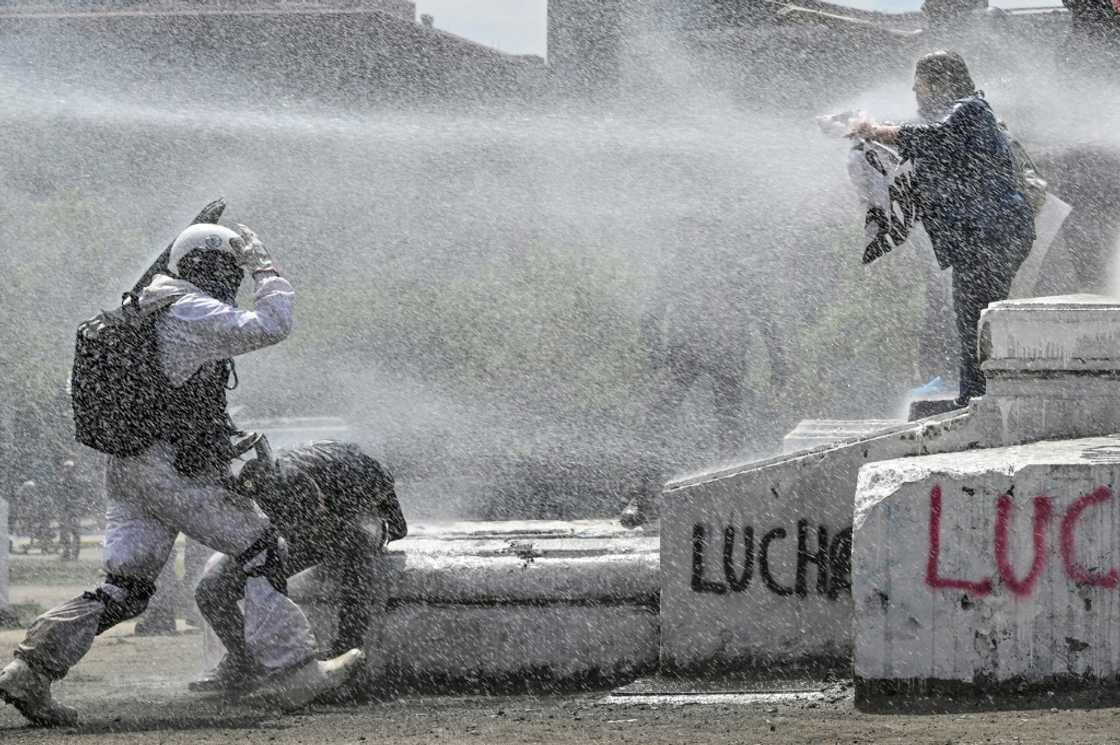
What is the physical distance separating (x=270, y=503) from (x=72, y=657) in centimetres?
97

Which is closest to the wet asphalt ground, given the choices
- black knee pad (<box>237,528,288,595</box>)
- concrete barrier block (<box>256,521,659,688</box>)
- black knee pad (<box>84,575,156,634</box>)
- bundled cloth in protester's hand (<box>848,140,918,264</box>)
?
concrete barrier block (<box>256,521,659,688</box>)

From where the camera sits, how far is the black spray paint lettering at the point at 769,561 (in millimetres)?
7297

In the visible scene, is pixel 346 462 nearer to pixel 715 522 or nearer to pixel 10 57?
pixel 715 522

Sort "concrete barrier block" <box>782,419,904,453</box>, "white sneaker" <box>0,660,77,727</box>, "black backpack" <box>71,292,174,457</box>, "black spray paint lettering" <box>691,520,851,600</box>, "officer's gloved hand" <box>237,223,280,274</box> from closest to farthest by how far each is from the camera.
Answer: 1. "white sneaker" <box>0,660,77,727</box>
2. "black backpack" <box>71,292,174,457</box>
3. "black spray paint lettering" <box>691,520,851,600</box>
4. "officer's gloved hand" <box>237,223,280,274</box>
5. "concrete barrier block" <box>782,419,904,453</box>

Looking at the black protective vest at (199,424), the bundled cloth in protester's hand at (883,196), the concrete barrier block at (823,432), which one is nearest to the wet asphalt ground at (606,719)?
the black protective vest at (199,424)

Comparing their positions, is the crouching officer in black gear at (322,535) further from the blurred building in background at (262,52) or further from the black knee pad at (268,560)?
the blurred building in background at (262,52)

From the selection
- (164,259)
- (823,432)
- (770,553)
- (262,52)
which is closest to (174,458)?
(164,259)

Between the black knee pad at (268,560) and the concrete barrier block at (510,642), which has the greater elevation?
the black knee pad at (268,560)

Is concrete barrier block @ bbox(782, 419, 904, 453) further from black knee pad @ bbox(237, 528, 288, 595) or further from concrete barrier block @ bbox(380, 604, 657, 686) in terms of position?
black knee pad @ bbox(237, 528, 288, 595)

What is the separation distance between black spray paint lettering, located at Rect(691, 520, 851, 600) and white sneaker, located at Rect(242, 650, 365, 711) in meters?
1.29

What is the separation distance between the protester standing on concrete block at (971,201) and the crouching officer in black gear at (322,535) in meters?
2.43

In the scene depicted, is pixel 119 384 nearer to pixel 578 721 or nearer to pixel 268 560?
pixel 268 560

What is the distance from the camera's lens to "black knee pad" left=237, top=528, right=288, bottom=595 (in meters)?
7.23

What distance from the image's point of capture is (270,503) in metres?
7.68
